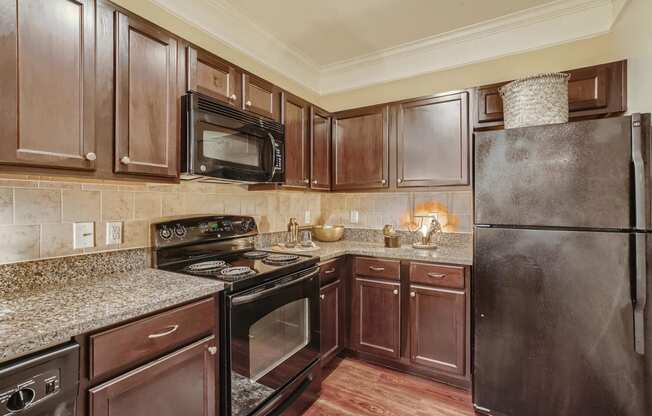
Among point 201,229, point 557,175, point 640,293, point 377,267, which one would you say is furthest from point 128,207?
point 640,293

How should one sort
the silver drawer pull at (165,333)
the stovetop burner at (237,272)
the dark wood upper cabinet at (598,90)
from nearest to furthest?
1. the silver drawer pull at (165,333)
2. the stovetop burner at (237,272)
3. the dark wood upper cabinet at (598,90)

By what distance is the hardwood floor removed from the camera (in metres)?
1.92

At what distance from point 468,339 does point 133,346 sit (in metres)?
1.92

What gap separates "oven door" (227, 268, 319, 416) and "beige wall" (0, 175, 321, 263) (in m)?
0.75

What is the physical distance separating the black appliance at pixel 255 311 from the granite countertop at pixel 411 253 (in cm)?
34

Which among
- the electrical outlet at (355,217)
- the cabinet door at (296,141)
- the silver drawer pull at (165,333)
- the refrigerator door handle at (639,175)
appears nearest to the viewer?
the silver drawer pull at (165,333)

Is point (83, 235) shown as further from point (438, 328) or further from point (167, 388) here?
point (438, 328)

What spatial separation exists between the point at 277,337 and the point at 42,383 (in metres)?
1.04

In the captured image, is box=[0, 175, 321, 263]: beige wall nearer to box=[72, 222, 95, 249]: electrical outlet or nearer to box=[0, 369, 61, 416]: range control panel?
box=[72, 222, 95, 249]: electrical outlet

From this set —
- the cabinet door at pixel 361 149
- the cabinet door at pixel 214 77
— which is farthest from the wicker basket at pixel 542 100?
the cabinet door at pixel 214 77

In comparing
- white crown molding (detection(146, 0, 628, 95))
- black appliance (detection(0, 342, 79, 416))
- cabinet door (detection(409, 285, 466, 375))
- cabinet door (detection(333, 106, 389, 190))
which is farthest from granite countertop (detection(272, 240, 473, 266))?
white crown molding (detection(146, 0, 628, 95))

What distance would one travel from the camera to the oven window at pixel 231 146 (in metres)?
1.67

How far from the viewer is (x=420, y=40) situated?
2650mm

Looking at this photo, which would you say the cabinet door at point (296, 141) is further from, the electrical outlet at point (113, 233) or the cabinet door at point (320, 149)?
the electrical outlet at point (113, 233)
